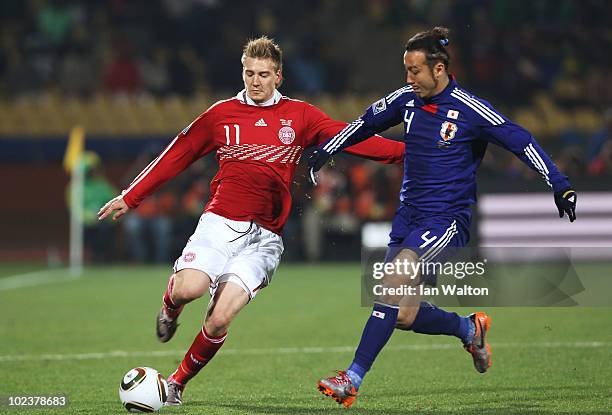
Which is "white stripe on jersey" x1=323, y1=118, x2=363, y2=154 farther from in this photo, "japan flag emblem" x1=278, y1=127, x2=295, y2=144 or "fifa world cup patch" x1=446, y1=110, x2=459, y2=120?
"fifa world cup patch" x1=446, y1=110, x2=459, y2=120

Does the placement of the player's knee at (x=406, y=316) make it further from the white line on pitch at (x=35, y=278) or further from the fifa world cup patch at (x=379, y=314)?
the white line on pitch at (x=35, y=278)

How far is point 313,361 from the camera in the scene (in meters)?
8.27

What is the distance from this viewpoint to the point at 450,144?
639 centimetres

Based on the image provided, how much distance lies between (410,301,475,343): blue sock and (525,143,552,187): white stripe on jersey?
109 cm

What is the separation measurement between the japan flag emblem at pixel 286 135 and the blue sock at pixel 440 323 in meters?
1.28

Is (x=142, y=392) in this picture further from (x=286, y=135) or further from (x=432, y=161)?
(x=432, y=161)

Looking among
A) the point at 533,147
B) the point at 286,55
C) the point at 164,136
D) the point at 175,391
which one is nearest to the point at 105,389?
the point at 175,391

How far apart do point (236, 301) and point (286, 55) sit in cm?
1398

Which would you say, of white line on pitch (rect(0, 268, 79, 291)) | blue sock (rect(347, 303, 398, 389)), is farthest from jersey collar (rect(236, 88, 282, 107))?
white line on pitch (rect(0, 268, 79, 291))

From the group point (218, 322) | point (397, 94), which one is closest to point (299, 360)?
point (218, 322)

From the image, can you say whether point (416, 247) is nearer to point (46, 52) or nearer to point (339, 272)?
point (339, 272)

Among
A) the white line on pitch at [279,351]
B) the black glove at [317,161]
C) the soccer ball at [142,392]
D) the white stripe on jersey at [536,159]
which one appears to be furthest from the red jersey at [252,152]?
the white line on pitch at [279,351]

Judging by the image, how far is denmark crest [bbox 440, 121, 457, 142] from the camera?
20.9ft

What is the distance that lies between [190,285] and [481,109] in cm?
196
